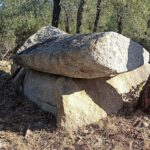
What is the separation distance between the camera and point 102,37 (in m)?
6.56

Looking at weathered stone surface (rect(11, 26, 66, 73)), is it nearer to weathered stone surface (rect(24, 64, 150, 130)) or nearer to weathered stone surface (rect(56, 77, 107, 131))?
weathered stone surface (rect(24, 64, 150, 130))

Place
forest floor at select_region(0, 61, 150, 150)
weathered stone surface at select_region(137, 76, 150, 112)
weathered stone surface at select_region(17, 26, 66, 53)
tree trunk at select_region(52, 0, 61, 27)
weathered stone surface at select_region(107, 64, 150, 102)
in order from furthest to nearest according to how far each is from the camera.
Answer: tree trunk at select_region(52, 0, 61, 27), weathered stone surface at select_region(17, 26, 66, 53), weathered stone surface at select_region(107, 64, 150, 102), weathered stone surface at select_region(137, 76, 150, 112), forest floor at select_region(0, 61, 150, 150)

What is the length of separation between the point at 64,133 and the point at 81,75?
1033mm

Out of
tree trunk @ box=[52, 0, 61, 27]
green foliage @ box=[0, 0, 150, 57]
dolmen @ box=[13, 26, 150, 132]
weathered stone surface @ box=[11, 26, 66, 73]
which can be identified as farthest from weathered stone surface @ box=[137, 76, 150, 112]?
tree trunk @ box=[52, 0, 61, 27]

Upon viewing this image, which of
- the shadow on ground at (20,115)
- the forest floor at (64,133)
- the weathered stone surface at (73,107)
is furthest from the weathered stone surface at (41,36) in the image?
the weathered stone surface at (73,107)

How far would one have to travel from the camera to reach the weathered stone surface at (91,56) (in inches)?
255

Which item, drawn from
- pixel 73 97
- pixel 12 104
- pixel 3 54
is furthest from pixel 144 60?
pixel 3 54

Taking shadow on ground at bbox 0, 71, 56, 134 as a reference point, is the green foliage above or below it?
above

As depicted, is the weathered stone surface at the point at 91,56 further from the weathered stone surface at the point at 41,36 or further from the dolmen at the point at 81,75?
the weathered stone surface at the point at 41,36

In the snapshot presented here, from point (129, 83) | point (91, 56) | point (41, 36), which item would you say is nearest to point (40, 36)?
point (41, 36)

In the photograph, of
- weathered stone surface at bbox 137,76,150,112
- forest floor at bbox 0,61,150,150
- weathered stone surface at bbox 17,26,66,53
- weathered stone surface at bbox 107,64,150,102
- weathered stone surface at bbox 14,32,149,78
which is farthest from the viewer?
weathered stone surface at bbox 17,26,66,53

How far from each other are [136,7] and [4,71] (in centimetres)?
1789

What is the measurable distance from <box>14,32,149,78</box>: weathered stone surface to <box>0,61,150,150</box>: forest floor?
2.92 feet

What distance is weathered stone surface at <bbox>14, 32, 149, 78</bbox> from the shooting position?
255 inches
